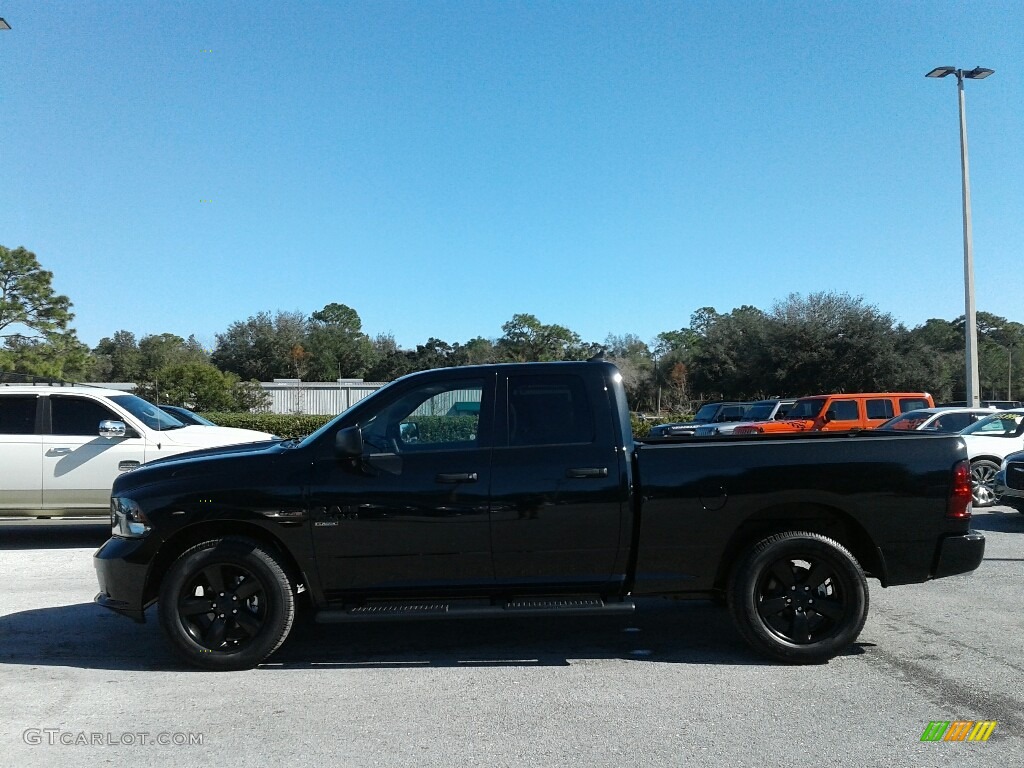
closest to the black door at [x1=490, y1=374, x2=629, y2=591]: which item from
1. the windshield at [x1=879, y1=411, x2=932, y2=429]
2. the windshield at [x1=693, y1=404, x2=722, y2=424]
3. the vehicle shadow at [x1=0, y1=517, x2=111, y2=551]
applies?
the vehicle shadow at [x1=0, y1=517, x2=111, y2=551]

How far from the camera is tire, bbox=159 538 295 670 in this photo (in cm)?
531

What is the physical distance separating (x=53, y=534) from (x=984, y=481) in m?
14.1

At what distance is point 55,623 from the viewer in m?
6.64

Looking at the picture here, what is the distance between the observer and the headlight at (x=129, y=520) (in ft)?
17.7

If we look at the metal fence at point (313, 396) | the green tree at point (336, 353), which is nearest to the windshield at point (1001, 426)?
the metal fence at point (313, 396)

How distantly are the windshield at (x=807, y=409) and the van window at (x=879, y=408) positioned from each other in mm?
1135

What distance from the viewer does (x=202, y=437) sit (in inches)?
419

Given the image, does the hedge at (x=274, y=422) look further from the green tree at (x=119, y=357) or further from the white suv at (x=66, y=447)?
the green tree at (x=119, y=357)

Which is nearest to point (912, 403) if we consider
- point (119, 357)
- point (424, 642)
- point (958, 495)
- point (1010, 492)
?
point (1010, 492)

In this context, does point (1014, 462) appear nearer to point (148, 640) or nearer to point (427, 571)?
point (427, 571)

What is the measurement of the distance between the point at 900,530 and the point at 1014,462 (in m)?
7.44

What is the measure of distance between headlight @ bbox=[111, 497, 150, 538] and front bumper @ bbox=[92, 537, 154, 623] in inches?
2.1

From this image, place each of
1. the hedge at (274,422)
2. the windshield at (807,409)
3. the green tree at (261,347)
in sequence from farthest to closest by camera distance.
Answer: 1. the green tree at (261,347)
2. the hedge at (274,422)
3. the windshield at (807,409)

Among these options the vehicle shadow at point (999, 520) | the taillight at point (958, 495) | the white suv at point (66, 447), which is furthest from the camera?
the vehicle shadow at point (999, 520)
